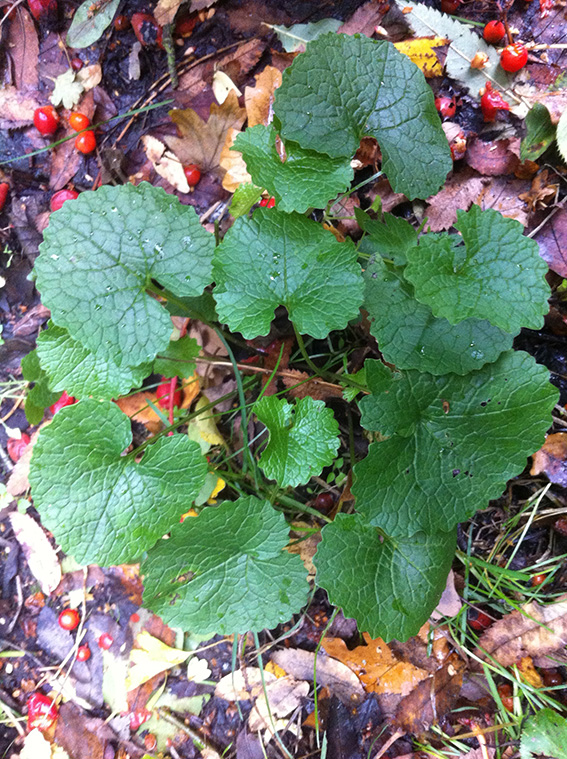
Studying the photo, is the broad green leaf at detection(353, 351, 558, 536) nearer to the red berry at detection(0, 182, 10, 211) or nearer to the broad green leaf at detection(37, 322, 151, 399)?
the broad green leaf at detection(37, 322, 151, 399)

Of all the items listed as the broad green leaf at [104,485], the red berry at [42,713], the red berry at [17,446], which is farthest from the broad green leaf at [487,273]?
the red berry at [42,713]

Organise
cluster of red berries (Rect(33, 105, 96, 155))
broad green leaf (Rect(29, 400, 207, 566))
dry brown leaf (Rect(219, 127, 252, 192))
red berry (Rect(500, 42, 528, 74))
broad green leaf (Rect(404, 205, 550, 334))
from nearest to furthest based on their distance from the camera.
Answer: broad green leaf (Rect(404, 205, 550, 334)), broad green leaf (Rect(29, 400, 207, 566)), red berry (Rect(500, 42, 528, 74)), dry brown leaf (Rect(219, 127, 252, 192)), cluster of red berries (Rect(33, 105, 96, 155))

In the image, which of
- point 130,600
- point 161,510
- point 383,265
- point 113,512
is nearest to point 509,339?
point 383,265

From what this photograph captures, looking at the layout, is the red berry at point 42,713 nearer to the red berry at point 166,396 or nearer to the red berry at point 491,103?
the red berry at point 166,396

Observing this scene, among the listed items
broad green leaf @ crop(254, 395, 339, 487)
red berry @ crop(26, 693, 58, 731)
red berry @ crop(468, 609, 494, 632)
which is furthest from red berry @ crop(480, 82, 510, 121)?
red berry @ crop(26, 693, 58, 731)

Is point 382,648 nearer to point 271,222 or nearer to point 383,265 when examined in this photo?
point 383,265

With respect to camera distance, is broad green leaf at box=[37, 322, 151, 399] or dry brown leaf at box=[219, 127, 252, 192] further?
dry brown leaf at box=[219, 127, 252, 192]
